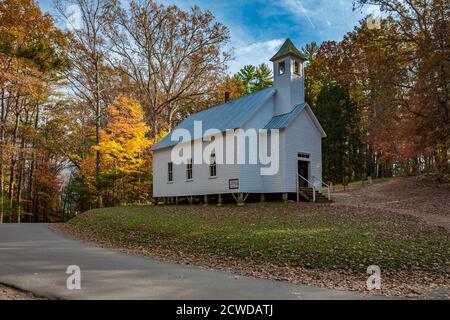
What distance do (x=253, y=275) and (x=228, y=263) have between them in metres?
1.58

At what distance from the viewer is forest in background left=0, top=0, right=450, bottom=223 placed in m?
22.4

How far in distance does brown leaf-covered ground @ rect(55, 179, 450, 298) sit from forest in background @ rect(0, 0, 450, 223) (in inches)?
406

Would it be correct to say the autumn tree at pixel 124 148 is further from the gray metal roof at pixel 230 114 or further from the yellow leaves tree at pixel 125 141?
the gray metal roof at pixel 230 114

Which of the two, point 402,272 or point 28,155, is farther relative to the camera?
point 28,155

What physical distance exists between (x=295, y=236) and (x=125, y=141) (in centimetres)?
2076

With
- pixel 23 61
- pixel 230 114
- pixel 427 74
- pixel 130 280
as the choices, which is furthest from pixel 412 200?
pixel 23 61

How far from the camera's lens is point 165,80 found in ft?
115

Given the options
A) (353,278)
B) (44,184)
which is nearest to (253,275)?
(353,278)

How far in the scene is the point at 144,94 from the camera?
35.6m

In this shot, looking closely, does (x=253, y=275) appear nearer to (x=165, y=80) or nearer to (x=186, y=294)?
(x=186, y=294)

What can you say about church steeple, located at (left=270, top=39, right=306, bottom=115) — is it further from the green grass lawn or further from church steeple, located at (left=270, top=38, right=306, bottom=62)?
the green grass lawn

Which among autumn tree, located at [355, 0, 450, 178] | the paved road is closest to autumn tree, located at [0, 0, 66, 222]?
the paved road

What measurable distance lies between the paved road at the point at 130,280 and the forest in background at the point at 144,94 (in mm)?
12518

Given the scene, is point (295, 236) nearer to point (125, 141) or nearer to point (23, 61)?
point (23, 61)
